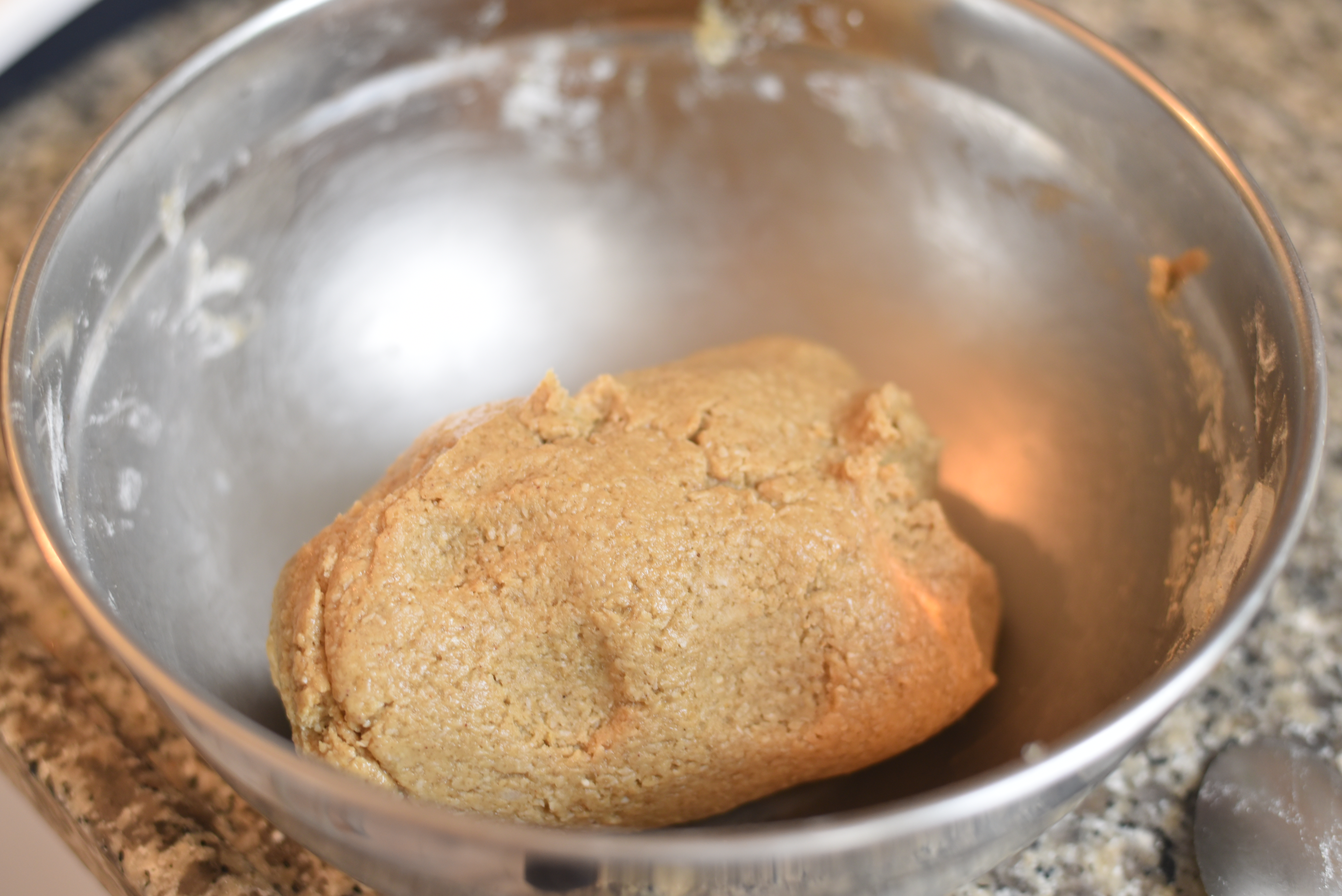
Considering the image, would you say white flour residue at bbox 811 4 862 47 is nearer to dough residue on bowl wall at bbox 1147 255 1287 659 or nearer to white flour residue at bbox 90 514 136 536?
dough residue on bowl wall at bbox 1147 255 1287 659

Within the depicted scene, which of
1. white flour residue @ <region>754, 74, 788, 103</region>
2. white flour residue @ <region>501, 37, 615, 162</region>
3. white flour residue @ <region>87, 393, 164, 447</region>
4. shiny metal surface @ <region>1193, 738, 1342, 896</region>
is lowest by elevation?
shiny metal surface @ <region>1193, 738, 1342, 896</region>

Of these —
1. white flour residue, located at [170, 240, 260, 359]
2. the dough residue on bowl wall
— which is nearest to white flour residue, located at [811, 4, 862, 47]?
the dough residue on bowl wall

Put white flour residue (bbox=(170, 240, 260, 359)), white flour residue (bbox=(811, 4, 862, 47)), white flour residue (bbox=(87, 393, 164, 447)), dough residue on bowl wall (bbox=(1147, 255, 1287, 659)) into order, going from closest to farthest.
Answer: dough residue on bowl wall (bbox=(1147, 255, 1287, 659))
white flour residue (bbox=(87, 393, 164, 447))
white flour residue (bbox=(170, 240, 260, 359))
white flour residue (bbox=(811, 4, 862, 47))

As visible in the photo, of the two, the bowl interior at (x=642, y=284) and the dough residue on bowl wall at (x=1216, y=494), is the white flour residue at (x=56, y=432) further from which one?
the dough residue on bowl wall at (x=1216, y=494)

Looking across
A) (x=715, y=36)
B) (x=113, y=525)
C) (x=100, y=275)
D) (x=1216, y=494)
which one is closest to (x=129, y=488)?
(x=113, y=525)

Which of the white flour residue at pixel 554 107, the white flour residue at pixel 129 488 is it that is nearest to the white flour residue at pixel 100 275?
the white flour residue at pixel 129 488

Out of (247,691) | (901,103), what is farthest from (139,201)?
(901,103)

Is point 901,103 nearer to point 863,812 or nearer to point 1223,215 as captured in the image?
point 1223,215

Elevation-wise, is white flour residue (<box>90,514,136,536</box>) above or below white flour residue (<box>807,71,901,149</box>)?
below
